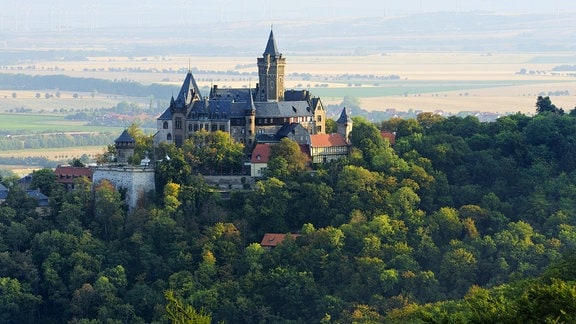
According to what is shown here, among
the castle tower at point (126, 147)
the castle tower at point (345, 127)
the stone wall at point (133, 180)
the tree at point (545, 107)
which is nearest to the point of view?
the stone wall at point (133, 180)

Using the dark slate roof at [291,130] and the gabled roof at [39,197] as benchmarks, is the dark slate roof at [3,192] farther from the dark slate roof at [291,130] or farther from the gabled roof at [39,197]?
the dark slate roof at [291,130]

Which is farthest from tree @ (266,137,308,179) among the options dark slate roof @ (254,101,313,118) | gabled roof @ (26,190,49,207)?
gabled roof @ (26,190,49,207)

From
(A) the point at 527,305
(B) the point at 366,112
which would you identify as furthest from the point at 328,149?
(B) the point at 366,112

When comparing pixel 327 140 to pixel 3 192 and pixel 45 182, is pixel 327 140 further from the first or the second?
pixel 3 192

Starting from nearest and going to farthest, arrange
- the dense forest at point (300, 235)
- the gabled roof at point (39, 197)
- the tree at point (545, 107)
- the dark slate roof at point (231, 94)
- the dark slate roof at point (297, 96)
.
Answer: the dense forest at point (300, 235), the gabled roof at point (39, 197), the dark slate roof at point (231, 94), the dark slate roof at point (297, 96), the tree at point (545, 107)

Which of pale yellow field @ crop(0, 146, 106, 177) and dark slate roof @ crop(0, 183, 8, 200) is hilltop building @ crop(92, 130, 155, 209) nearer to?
dark slate roof @ crop(0, 183, 8, 200)

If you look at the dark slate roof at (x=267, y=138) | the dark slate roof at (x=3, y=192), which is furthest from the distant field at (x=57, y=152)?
the dark slate roof at (x=267, y=138)

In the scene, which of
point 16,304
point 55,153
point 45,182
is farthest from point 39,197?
point 55,153
